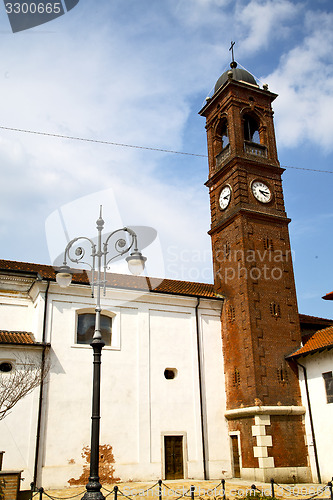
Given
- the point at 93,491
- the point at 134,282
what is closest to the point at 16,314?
the point at 134,282

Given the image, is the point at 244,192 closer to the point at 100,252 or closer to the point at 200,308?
the point at 200,308

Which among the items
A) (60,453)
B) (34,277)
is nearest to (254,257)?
(34,277)

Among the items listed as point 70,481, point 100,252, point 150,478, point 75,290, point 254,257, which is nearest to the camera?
point 100,252

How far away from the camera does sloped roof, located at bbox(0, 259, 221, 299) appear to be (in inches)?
937

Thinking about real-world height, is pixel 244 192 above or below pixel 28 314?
above

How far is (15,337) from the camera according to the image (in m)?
20.5

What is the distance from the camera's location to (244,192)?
82.6 feet

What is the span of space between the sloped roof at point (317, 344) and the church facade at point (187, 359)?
0.66 meters

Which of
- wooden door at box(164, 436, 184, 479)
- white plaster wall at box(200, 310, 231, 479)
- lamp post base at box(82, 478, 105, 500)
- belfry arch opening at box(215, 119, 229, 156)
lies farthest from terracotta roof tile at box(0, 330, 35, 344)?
belfry arch opening at box(215, 119, 229, 156)

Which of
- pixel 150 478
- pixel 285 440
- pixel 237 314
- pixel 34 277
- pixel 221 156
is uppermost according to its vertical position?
pixel 221 156

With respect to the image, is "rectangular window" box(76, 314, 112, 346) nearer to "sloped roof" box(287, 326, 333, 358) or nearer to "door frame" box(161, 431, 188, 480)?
"door frame" box(161, 431, 188, 480)

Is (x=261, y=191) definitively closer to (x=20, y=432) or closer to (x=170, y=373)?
(x=170, y=373)

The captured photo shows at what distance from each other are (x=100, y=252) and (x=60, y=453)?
11.8m

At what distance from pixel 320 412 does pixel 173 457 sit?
7.05 meters
